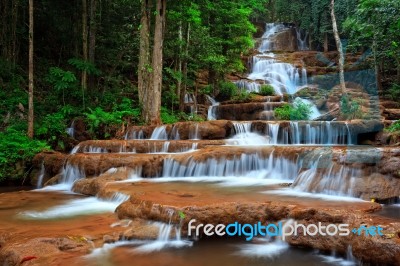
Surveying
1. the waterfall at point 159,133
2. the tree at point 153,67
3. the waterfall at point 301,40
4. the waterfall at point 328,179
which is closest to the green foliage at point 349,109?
the waterfall at point 159,133

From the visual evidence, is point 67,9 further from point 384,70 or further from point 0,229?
point 384,70

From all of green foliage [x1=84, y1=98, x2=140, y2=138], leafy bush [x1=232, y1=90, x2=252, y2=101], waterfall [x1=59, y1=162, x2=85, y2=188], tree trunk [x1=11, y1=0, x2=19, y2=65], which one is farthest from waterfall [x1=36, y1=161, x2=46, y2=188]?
leafy bush [x1=232, y1=90, x2=252, y2=101]

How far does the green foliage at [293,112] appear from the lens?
16938 millimetres

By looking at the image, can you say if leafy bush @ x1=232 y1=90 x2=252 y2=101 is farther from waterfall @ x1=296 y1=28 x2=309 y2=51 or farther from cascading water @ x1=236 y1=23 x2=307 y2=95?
waterfall @ x1=296 y1=28 x2=309 y2=51

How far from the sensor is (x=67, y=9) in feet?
63.2

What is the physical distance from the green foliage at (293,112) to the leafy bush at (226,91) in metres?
3.92

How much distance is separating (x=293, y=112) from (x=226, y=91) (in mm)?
5073

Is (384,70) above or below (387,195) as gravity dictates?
above

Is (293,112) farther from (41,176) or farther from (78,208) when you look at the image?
(78,208)

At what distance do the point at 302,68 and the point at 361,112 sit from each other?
1056 centimetres

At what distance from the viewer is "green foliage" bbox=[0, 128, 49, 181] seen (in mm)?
10984

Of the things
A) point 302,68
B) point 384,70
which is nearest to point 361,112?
point 384,70

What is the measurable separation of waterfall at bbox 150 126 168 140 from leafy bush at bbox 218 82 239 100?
8.19 m

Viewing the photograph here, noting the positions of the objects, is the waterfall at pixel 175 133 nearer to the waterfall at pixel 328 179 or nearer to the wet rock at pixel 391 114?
the waterfall at pixel 328 179
